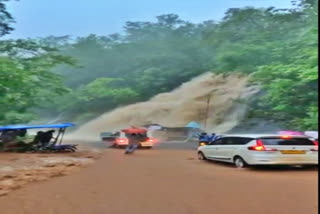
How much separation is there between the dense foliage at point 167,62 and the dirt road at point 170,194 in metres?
3.93

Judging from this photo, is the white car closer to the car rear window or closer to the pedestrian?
the car rear window

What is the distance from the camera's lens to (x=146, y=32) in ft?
184

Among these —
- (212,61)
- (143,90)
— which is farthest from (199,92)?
(143,90)

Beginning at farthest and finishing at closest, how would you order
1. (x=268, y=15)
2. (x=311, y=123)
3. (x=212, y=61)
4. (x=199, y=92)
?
(x=212, y=61) < (x=199, y=92) < (x=268, y=15) < (x=311, y=123)

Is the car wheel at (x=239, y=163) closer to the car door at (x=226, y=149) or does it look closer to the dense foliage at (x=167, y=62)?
the car door at (x=226, y=149)

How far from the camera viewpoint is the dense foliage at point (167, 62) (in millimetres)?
24797

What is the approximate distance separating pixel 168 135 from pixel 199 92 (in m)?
6.33

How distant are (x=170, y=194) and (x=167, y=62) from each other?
39.2 metres

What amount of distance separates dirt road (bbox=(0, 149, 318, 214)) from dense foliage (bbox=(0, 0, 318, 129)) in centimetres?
393

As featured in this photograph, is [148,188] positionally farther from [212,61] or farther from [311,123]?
[212,61]

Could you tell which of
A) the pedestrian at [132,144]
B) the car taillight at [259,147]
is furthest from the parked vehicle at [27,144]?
the car taillight at [259,147]

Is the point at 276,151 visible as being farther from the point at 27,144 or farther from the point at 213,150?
the point at 27,144

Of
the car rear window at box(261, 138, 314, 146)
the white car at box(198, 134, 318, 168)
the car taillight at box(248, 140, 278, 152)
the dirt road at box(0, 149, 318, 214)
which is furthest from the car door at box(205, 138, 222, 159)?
the dirt road at box(0, 149, 318, 214)

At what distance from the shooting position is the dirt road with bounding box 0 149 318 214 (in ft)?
24.0
